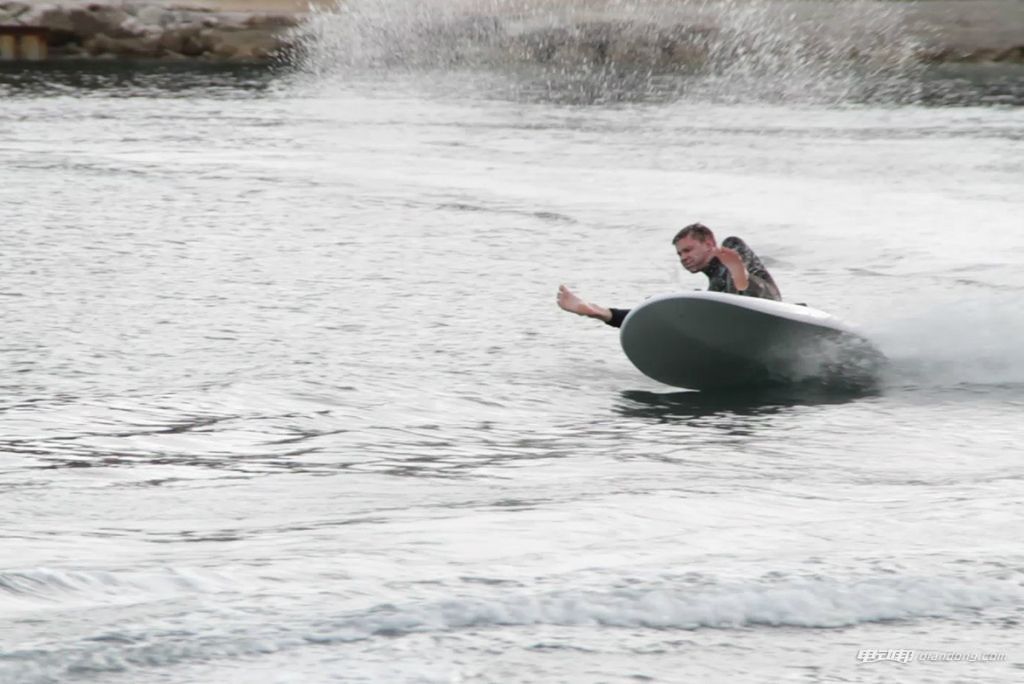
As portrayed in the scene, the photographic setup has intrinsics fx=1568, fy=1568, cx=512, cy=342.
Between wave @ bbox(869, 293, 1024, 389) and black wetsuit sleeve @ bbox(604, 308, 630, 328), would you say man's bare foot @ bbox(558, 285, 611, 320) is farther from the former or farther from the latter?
wave @ bbox(869, 293, 1024, 389)

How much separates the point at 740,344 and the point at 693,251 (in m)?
0.97

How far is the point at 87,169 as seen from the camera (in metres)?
28.9

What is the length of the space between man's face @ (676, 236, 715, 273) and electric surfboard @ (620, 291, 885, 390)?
222 mm

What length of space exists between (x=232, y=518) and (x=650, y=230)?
15.1m

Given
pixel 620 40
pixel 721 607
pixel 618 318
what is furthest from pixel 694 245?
pixel 620 40

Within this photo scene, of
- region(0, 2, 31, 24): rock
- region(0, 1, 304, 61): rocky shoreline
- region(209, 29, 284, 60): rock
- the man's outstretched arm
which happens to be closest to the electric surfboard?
the man's outstretched arm

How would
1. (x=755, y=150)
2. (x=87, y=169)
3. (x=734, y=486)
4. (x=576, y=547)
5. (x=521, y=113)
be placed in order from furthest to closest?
(x=521, y=113), (x=755, y=150), (x=87, y=169), (x=734, y=486), (x=576, y=547)

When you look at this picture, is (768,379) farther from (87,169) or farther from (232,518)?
(87,169)

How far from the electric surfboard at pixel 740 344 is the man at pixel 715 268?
0.50ft

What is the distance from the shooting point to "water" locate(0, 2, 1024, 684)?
6340 millimetres

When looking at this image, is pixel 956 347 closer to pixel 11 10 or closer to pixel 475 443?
pixel 475 443

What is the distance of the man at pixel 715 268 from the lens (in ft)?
36.3

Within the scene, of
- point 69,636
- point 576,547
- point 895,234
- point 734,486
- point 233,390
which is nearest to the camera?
point 69,636

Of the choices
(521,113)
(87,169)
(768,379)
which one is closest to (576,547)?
(768,379)
